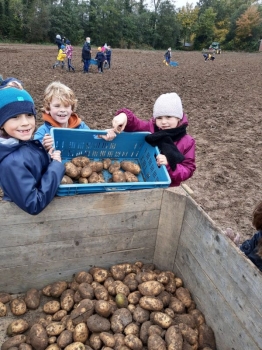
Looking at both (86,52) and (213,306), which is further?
(86,52)

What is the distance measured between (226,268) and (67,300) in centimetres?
129

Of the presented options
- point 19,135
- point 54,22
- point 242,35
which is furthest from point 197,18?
point 19,135

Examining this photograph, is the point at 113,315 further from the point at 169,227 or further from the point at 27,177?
→ the point at 27,177

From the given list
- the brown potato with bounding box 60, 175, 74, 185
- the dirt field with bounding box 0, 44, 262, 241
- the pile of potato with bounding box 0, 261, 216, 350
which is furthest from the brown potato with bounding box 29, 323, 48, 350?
the dirt field with bounding box 0, 44, 262, 241

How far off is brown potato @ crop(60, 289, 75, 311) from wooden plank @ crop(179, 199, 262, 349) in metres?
1.04

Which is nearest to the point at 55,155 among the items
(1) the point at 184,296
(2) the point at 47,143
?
(2) the point at 47,143

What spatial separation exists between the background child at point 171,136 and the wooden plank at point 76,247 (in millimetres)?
618

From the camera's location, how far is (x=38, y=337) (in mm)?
2152

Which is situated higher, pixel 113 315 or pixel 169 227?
pixel 169 227

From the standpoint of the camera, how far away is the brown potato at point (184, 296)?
2.51m

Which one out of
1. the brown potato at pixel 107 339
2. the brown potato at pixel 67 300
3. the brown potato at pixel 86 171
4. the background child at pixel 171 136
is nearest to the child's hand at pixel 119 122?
the background child at pixel 171 136

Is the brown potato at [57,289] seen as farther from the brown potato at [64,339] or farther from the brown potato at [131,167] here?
the brown potato at [131,167]

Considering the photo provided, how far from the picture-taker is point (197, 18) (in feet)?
218

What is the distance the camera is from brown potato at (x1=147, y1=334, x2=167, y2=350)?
6.82 ft
